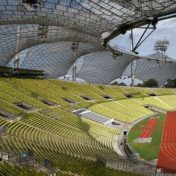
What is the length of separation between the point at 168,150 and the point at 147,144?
3.43m

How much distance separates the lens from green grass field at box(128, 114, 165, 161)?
3353 cm

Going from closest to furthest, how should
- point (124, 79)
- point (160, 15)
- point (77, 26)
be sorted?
1. point (160, 15)
2. point (77, 26)
3. point (124, 79)

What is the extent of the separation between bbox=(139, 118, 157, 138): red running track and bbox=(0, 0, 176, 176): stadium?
13 centimetres

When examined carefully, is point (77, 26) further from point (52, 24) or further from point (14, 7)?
point (14, 7)

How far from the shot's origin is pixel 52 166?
20.2 meters

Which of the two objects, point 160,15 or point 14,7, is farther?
point 14,7

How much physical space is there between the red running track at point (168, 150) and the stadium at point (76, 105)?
0.08 meters

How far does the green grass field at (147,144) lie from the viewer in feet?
110

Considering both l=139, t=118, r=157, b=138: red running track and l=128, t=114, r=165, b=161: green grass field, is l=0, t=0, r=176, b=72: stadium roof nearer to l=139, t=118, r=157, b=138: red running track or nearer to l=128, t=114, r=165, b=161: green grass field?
l=128, t=114, r=165, b=161: green grass field

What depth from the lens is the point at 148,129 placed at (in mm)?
46094

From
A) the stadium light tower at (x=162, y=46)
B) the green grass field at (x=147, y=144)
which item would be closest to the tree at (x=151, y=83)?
the stadium light tower at (x=162, y=46)

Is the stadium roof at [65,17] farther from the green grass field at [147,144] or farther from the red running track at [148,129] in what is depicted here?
the red running track at [148,129]

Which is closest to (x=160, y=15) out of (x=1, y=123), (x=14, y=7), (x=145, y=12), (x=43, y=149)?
(x=145, y=12)

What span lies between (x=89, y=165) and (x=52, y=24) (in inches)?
996
